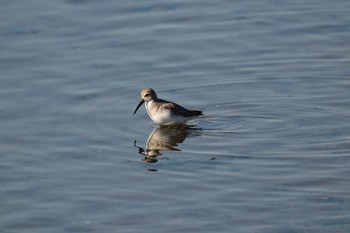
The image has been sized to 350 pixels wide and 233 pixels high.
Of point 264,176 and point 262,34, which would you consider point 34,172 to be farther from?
point 262,34

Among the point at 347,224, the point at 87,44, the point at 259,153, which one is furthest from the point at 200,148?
the point at 87,44

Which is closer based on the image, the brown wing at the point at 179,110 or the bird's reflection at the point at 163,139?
the bird's reflection at the point at 163,139

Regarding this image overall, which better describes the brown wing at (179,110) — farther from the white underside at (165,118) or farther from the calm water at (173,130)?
the calm water at (173,130)

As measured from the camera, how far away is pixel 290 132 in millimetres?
13773

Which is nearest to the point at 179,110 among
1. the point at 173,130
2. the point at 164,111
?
the point at 164,111

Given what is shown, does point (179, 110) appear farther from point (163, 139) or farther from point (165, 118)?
point (163, 139)

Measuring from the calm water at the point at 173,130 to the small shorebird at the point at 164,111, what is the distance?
8.6 inches

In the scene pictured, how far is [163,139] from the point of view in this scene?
14141 millimetres

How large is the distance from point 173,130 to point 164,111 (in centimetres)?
48

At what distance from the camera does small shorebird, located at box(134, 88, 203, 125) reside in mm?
14312

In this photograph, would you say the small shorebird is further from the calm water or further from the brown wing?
the calm water

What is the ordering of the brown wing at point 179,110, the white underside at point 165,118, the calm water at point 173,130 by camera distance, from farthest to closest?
the white underside at point 165,118, the brown wing at point 179,110, the calm water at point 173,130

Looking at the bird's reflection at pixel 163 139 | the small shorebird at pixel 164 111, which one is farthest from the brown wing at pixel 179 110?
the bird's reflection at pixel 163 139

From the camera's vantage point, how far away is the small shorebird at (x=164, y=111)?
14.3 meters
